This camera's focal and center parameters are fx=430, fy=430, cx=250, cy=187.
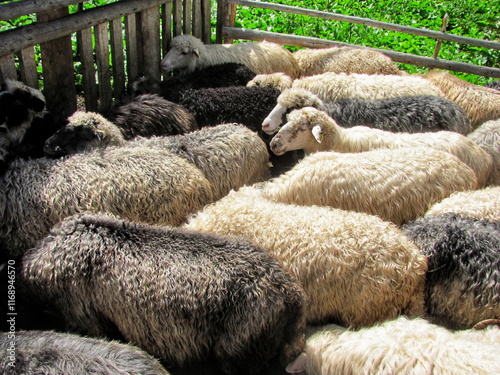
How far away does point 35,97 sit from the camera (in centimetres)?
438

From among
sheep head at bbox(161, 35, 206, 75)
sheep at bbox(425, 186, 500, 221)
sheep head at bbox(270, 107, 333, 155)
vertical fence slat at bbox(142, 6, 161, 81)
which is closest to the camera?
sheep at bbox(425, 186, 500, 221)

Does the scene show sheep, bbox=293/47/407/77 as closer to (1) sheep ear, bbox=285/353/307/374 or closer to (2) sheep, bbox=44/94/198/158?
(2) sheep, bbox=44/94/198/158

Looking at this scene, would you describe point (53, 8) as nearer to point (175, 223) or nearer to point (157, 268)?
point (175, 223)

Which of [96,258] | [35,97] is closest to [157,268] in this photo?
[96,258]

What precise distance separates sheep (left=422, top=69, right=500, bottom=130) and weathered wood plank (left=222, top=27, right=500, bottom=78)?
101cm

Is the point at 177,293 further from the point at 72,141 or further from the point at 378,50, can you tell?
the point at 378,50

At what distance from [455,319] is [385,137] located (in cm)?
229

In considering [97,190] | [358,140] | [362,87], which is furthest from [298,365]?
[362,87]

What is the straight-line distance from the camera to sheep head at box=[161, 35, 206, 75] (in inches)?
253

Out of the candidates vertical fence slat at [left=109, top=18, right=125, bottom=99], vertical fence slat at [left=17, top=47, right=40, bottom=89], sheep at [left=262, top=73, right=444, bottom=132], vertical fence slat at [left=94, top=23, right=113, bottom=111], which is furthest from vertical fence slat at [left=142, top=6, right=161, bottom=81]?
sheep at [left=262, top=73, right=444, bottom=132]

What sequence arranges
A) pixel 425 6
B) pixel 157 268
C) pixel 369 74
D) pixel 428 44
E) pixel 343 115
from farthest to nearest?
pixel 425 6 < pixel 428 44 < pixel 369 74 < pixel 343 115 < pixel 157 268

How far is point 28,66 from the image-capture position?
451cm

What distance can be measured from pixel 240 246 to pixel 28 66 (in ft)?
10.5

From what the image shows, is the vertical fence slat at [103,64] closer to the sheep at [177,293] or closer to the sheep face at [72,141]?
the sheep face at [72,141]
